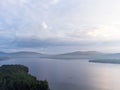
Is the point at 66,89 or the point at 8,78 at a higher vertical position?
the point at 8,78

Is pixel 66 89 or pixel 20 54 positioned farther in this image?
pixel 20 54

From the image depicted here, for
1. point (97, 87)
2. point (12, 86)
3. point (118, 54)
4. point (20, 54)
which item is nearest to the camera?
point (12, 86)

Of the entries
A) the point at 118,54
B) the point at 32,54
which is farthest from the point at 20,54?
the point at 118,54

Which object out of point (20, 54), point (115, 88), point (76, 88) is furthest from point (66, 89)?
point (20, 54)

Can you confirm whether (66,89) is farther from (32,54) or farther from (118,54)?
(32,54)

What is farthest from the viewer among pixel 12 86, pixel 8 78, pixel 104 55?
pixel 104 55

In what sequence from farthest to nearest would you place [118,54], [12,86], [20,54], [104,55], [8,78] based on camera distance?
1. [20,54]
2. [104,55]
3. [118,54]
4. [8,78]
5. [12,86]

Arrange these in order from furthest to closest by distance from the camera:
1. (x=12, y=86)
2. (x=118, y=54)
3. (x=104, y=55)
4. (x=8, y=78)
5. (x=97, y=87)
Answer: (x=104, y=55), (x=118, y=54), (x=97, y=87), (x=8, y=78), (x=12, y=86)

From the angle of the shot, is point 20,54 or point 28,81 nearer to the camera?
point 28,81

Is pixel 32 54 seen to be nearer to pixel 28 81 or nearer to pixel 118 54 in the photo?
pixel 118 54
